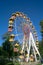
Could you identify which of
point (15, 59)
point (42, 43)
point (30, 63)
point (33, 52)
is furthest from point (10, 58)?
point (30, 63)

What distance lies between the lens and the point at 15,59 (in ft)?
225

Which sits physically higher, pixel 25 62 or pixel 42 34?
pixel 42 34

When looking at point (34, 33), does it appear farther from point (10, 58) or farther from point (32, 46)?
point (10, 58)

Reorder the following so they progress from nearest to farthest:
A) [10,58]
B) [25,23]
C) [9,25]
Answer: [9,25], [25,23], [10,58]

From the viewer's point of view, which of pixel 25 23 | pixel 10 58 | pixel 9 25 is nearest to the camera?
pixel 9 25

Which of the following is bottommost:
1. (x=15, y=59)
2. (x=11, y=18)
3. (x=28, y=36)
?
(x=15, y=59)

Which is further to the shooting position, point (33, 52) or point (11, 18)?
point (33, 52)

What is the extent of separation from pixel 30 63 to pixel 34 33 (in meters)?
6.88

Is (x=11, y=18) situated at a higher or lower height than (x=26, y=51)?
higher

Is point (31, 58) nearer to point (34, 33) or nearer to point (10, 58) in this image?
point (34, 33)

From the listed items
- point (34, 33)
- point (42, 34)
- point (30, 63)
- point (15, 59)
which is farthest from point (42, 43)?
point (30, 63)

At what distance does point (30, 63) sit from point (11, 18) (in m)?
8.14

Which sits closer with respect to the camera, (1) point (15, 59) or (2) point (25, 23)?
(2) point (25, 23)

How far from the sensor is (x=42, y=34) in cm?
6950
